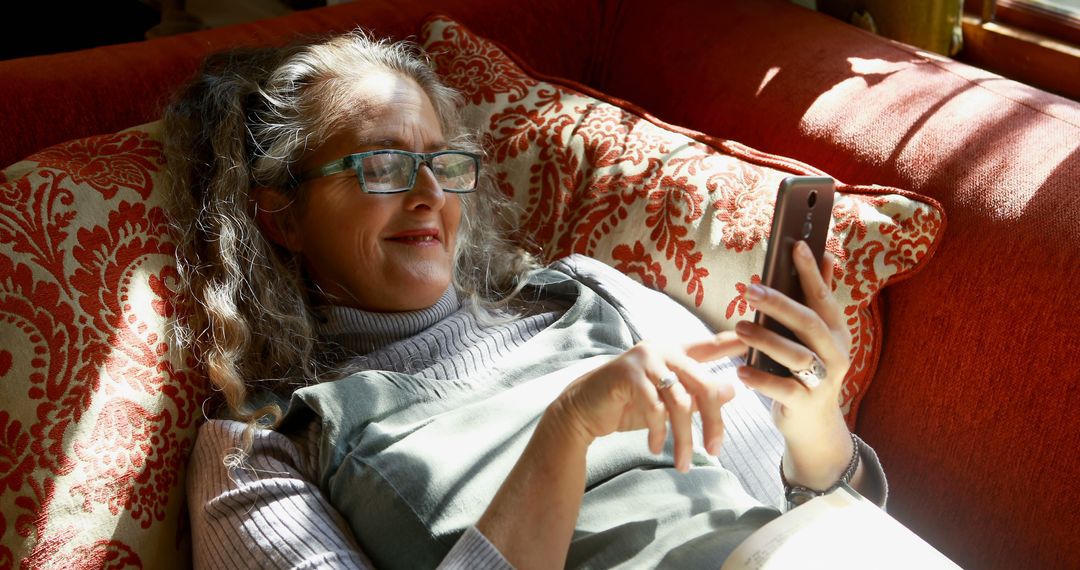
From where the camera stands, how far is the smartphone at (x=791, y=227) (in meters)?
0.89

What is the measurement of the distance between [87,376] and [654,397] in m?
0.68

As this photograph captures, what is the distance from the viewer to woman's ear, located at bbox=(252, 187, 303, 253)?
1329 millimetres

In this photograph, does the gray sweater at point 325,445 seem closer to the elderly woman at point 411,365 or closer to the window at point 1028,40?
the elderly woman at point 411,365

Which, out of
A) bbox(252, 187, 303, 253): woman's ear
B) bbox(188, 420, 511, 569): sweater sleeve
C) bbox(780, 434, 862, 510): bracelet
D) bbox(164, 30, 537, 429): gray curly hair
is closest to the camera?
bbox(188, 420, 511, 569): sweater sleeve

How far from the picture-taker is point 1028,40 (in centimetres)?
174

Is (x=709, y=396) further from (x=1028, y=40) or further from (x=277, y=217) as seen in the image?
(x=1028, y=40)

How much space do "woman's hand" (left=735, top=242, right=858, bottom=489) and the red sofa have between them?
0.83 feet

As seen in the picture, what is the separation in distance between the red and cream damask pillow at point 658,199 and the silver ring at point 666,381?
0.45 m

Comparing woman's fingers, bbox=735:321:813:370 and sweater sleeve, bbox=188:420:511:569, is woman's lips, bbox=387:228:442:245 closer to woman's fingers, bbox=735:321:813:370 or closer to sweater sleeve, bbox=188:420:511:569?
sweater sleeve, bbox=188:420:511:569

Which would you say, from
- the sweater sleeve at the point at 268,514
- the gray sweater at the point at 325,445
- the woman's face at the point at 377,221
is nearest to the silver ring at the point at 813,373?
the gray sweater at the point at 325,445

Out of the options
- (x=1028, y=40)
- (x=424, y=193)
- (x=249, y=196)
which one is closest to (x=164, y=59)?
(x=249, y=196)

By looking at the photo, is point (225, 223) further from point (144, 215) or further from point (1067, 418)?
point (1067, 418)

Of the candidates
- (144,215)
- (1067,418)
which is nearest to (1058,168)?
(1067,418)

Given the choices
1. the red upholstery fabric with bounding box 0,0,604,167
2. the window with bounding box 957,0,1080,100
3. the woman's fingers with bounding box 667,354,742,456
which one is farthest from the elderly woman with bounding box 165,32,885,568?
the window with bounding box 957,0,1080,100
